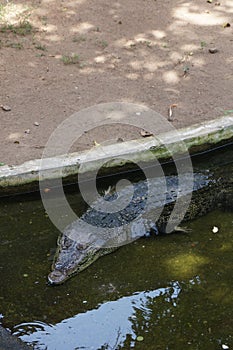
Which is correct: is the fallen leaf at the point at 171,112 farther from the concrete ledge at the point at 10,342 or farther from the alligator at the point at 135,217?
the concrete ledge at the point at 10,342

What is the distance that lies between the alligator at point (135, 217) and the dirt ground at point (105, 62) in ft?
2.42

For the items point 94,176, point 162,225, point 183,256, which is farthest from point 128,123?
point 183,256

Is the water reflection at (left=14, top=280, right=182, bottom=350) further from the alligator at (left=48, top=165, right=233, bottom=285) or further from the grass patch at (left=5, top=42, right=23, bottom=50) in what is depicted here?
the grass patch at (left=5, top=42, right=23, bottom=50)

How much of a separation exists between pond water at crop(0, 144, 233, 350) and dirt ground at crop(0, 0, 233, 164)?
103cm

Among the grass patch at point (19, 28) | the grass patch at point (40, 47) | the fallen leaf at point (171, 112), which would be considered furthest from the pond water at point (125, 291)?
the grass patch at point (19, 28)

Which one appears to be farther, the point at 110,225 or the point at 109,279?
the point at 110,225

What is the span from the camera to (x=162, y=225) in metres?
4.85

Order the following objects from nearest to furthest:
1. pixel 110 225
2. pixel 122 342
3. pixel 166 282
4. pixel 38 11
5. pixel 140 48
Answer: pixel 122 342
pixel 166 282
pixel 110 225
pixel 140 48
pixel 38 11

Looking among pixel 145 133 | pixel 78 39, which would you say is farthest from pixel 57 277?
pixel 78 39

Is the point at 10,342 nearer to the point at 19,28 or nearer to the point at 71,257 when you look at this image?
the point at 71,257

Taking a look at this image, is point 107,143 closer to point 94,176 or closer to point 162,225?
point 94,176

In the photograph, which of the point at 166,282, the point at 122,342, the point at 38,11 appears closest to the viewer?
the point at 122,342

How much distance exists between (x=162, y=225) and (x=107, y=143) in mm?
1087

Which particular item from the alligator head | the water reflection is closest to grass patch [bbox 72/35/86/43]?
the alligator head
